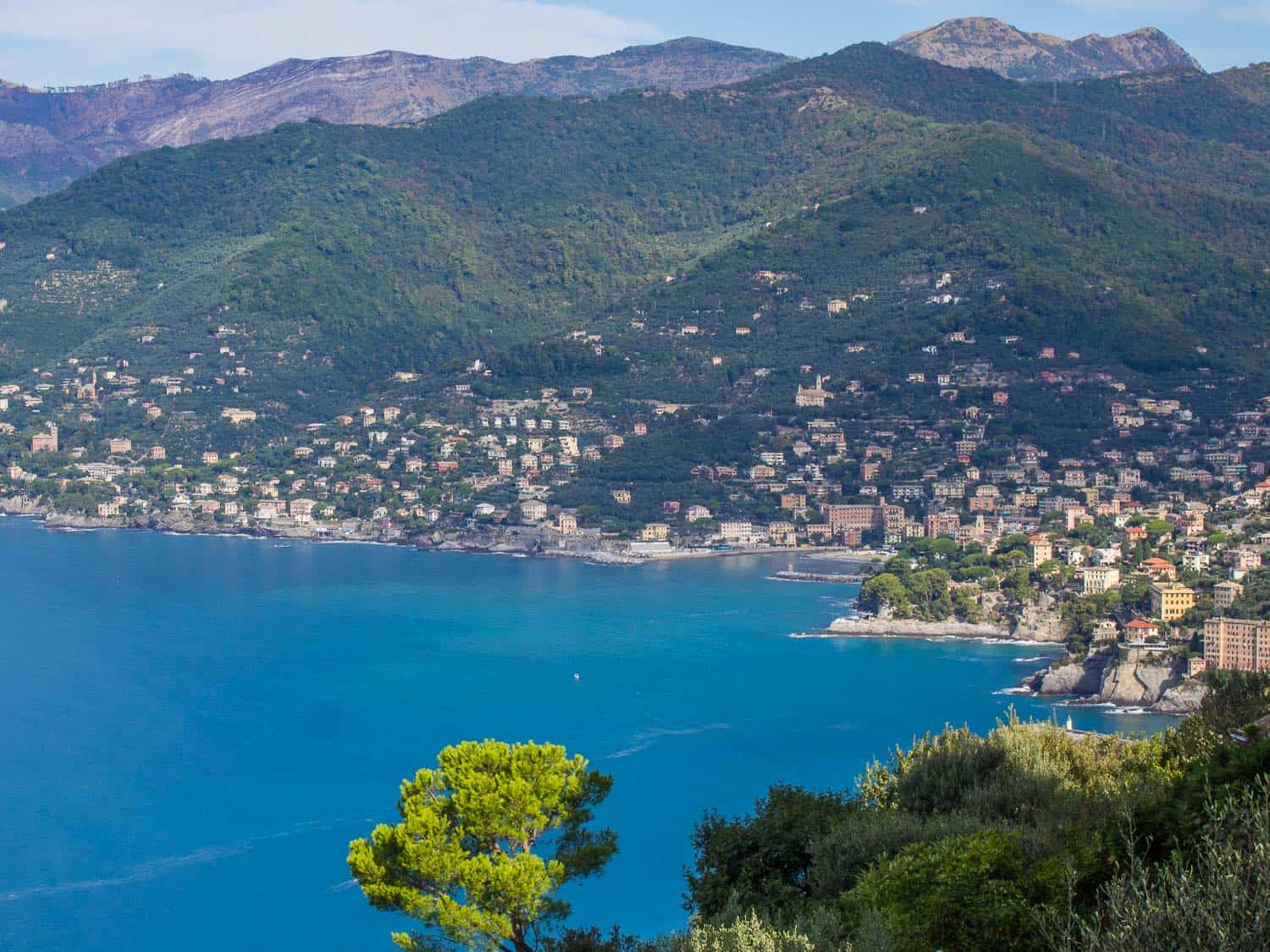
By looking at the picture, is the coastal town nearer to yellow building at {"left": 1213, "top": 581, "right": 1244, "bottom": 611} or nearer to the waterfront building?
yellow building at {"left": 1213, "top": 581, "right": 1244, "bottom": 611}

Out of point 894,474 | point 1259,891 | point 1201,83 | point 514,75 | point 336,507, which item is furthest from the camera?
point 514,75

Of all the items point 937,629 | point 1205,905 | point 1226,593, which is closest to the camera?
point 1205,905

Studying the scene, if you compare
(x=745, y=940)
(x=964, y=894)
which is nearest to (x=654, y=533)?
(x=964, y=894)

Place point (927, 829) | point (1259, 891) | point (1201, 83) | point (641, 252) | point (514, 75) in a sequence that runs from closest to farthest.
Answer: point (1259, 891) < point (927, 829) < point (641, 252) < point (1201, 83) < point (514, 75)

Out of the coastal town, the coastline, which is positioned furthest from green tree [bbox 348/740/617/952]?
the coastline

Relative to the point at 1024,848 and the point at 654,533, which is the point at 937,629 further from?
the point at 1024,848

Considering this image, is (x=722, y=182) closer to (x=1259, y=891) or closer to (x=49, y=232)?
(x=49, y=232)

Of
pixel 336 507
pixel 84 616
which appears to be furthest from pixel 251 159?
pixel 84 616
